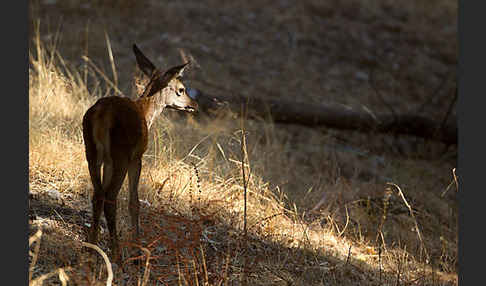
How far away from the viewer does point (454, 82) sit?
1020 centimetres

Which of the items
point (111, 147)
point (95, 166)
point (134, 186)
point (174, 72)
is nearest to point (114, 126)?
point (111, 147)

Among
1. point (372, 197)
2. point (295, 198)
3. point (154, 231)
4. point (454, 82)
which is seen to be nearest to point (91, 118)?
point (154, 231)

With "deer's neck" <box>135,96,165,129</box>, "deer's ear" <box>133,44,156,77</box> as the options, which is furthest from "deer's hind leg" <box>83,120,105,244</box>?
"deer's ear" <box>133,44,156,77</box>

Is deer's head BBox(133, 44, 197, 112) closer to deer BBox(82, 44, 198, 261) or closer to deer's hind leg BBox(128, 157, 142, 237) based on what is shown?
deer BBox(82, 44, 198, 261)

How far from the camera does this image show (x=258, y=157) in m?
6.55

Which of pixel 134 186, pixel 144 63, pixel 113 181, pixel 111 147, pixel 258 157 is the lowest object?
pixel 258 157

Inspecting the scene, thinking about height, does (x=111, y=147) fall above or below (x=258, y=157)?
above

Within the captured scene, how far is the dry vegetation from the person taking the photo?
166 inches

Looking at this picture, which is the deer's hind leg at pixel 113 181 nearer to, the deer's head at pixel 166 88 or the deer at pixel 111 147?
the deer at pixel 111 147

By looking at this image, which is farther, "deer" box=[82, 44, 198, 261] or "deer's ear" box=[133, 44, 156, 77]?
"deer's ear" box=[133, 44, 156, 77]

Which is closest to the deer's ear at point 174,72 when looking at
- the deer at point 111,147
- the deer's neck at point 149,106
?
the deer's neck at point 149,106

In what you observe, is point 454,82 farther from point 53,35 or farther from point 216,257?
point 216,257

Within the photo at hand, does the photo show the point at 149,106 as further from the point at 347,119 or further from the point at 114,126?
the point at 347,119

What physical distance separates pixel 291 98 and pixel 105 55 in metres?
2.45
